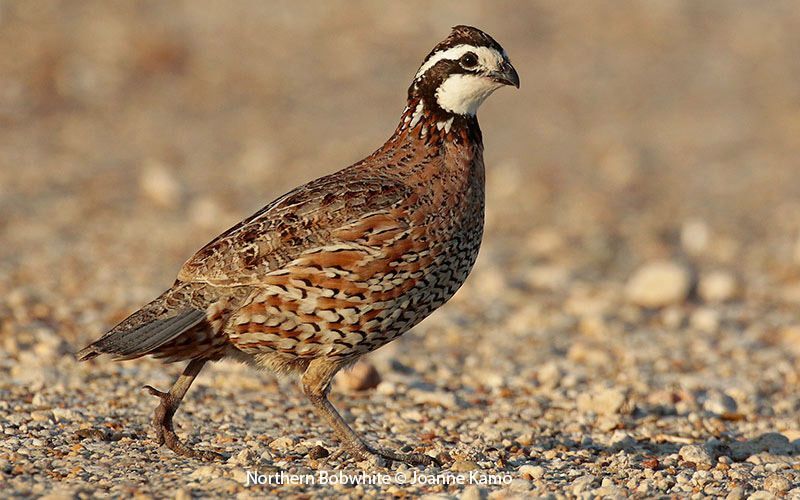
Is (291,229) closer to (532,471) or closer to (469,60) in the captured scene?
(469,60)

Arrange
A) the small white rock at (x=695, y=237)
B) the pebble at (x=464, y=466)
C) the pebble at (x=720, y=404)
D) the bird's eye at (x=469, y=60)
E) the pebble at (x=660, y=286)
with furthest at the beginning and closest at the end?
1. the small white rock at (x=695, y=237)
2. the pebble at (x=660, y=286)
3. the pebble at (x=720, y=404)
4. the bird's eye at (x=469, y=60)
5. the pebble at (x=464, y=466)

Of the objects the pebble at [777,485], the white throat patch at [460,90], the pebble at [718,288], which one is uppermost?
the pebble at [718,288]

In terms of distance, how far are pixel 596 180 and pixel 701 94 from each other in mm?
4579

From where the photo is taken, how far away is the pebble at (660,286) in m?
9.45

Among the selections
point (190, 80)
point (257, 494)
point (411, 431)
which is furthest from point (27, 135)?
point (257, 494)

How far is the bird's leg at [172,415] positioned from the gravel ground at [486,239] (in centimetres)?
9

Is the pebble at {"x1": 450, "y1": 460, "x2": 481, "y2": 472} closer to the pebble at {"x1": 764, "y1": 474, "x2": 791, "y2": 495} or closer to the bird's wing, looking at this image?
the bird's wing

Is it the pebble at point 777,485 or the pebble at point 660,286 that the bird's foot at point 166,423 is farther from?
the pebble at point 660,286

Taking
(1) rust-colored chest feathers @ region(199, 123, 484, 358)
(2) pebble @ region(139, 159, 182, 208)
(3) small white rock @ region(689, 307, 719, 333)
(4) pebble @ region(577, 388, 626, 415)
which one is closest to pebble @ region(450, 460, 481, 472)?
(1) rust-colored chest feathers @ region(199, 123, 484, 358)

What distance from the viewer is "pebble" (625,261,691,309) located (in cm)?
945

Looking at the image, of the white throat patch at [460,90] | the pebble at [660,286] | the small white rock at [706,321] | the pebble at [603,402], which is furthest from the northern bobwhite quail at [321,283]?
the pebble at [660,286]

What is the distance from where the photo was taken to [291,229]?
220 inches

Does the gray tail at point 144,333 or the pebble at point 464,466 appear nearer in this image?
the gray tail at point 144,333

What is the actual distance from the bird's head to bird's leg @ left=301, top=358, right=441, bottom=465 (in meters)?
1.46
